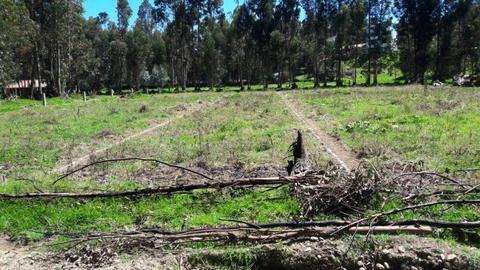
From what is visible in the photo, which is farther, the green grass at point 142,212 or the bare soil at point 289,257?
the green grass at point 142,212

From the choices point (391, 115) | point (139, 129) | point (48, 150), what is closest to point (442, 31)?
point (391, 115)

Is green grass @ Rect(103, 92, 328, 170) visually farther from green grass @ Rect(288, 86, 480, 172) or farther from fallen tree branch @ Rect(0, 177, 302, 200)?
fallen tree branch @ Rect(0, 177, 302, 200)

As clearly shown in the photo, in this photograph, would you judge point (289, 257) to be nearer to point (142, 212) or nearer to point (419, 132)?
point (142, 212)

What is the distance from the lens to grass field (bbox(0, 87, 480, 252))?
24.1 feet

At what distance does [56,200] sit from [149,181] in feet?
6.47

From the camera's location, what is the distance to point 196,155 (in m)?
12.4

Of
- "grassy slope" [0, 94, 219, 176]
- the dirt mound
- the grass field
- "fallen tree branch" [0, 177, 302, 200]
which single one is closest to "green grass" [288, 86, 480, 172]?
the grass field

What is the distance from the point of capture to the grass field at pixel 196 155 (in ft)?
24.1

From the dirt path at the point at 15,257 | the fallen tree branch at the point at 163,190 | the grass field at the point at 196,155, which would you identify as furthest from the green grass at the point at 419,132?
the dirt path at the point at 15,257

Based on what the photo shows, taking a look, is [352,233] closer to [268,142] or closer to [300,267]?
[300,267]

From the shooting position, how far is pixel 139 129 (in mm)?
19328

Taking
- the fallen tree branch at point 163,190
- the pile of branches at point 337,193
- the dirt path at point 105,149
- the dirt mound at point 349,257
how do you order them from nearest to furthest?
1. the dirt mound at point 349,257
2. the pile of branches at point 337,193
3. the fallen tree branch at point 163,190
4. the dirt path at point 105,149

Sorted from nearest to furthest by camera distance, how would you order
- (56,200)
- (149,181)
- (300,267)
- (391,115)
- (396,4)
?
1. (300,267)
2. (56,200)
3. (149,181)
4. (391,115)
5. (396,4)

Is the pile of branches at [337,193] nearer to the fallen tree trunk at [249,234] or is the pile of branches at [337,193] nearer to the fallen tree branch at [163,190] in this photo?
the fallen tree branch at [163,190]
